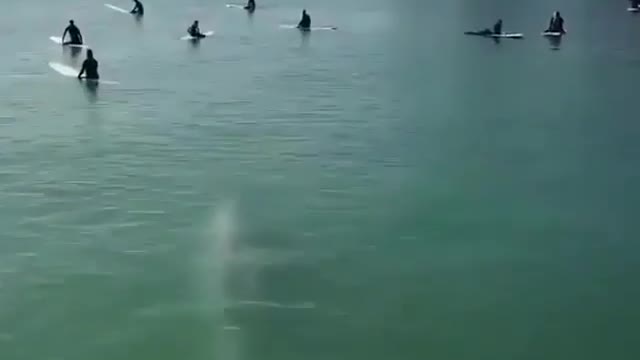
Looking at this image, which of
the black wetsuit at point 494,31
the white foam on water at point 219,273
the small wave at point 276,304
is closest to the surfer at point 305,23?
the black wetsuit at point 494,31

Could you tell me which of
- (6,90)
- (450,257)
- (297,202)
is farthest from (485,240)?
(6,90)

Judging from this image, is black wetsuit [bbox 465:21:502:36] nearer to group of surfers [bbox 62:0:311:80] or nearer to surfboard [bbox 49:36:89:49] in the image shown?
group of surfers [bbox 62:0:311:80]

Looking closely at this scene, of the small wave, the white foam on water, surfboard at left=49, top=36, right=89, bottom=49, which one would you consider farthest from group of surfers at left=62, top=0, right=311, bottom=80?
the small wave

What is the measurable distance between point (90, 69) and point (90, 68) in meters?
0.04

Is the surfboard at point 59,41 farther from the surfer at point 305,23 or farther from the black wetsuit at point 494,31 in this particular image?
the black wetsuit at point 494,31

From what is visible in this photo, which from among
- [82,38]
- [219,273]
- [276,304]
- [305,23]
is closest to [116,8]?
[305,23]

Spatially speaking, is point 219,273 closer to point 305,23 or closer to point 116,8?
point 305,23

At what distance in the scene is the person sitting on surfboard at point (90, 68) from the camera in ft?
106

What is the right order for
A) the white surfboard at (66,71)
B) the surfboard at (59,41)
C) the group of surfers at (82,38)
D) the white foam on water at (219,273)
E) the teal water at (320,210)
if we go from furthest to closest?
the surfboard at (59,41) < the white surfboard at (66,71) < the group of surfers at (82,38) < the teal water at (320,210) < the white foam on water at (219,273)

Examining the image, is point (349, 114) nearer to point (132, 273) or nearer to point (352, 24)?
point (132, 273)

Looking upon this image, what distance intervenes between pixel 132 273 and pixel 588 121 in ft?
55.8

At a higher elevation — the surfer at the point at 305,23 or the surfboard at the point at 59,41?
the surfer at the point at 305,23

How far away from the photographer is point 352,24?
55562 millimetres

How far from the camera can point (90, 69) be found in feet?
107
